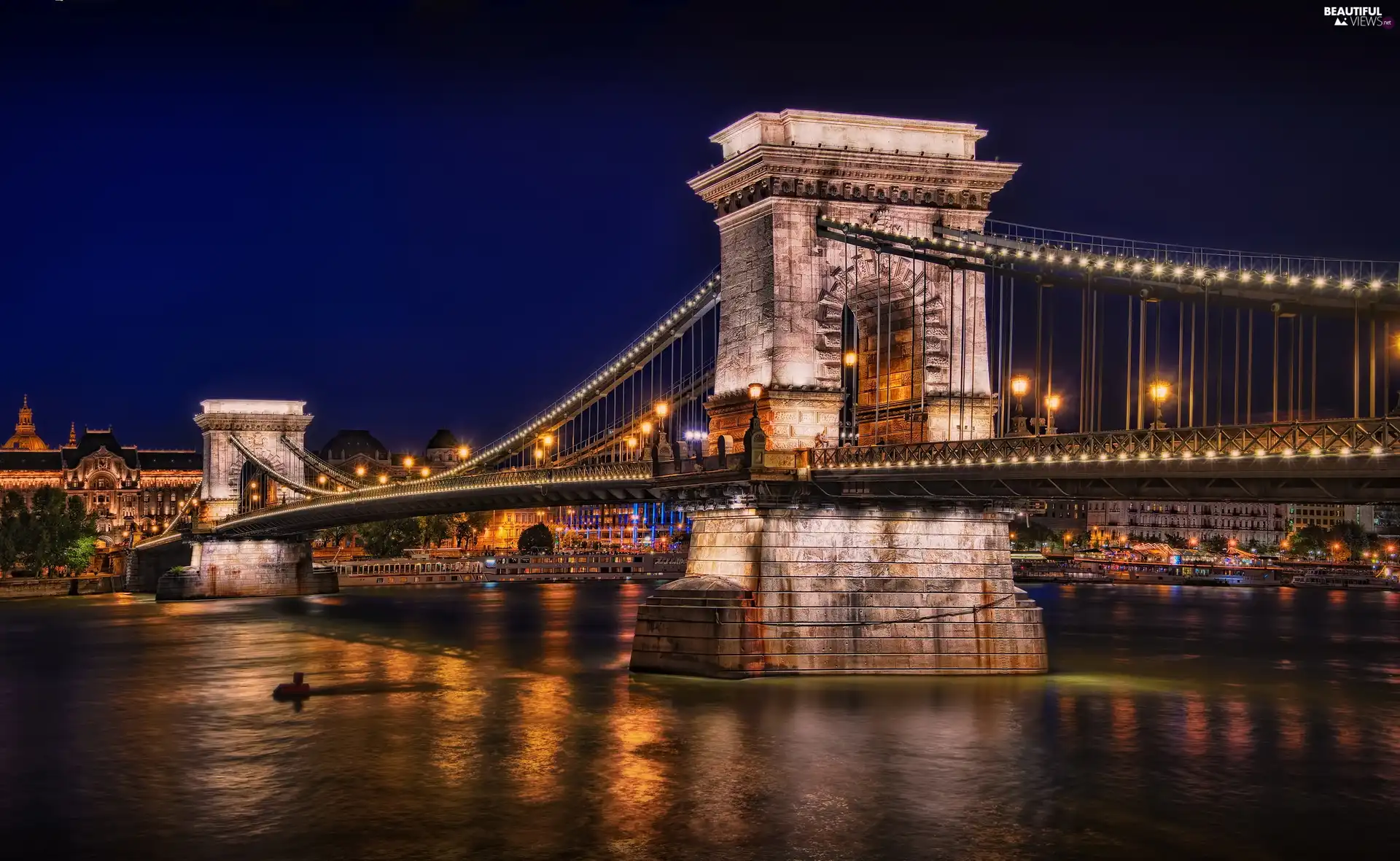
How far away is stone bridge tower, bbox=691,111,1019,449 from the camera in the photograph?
4497 cm

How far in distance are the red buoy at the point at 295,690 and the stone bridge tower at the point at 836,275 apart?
49.1ft

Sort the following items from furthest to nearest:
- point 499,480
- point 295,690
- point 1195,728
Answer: point 499,480, point 295,690, point 1195,728

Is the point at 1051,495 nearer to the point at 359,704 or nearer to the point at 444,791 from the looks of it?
the point at 444,791

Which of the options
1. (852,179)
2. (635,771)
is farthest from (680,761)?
(852,179)

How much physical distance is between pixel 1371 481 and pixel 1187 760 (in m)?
8.36

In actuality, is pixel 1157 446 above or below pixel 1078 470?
above

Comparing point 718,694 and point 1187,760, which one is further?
point 718,694

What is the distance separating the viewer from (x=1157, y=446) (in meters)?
32.4

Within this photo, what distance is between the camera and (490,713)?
43.1 meters

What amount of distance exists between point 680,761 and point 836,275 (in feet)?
54.8

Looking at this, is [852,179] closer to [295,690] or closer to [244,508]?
[295,690]

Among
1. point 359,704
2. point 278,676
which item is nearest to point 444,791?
point 359,704

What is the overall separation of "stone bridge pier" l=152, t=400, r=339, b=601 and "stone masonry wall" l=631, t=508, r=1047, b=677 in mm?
67764

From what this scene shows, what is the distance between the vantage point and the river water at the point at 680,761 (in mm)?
28891
